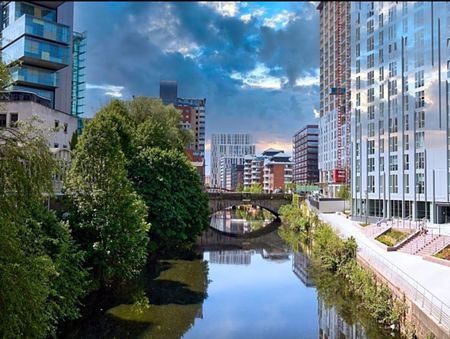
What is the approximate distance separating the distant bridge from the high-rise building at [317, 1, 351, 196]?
44.3 ft

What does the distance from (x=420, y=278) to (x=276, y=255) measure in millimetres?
21430

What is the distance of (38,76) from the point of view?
5584 cm

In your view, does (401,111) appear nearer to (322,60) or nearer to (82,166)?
(82,166)

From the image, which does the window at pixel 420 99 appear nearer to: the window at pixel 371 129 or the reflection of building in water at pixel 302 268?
the window at pixel 371 129

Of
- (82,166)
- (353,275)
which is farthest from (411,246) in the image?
(82,166)

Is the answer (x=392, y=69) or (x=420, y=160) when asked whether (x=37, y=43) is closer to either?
(x=392, y=69)

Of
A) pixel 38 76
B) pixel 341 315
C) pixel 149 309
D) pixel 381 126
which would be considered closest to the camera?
pixel 341 315

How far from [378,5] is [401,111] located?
37.0 ft

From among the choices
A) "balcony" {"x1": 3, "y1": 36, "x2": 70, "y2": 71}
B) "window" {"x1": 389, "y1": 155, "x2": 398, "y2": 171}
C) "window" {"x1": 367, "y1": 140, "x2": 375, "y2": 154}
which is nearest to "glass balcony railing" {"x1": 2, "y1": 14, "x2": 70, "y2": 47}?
"balcony" {"x1": 3, "y1": 36, "x2": 70, "y2": 71}

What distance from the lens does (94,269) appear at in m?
22.4

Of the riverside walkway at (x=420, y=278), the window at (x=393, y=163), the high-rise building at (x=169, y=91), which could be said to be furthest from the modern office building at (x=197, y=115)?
the riverside walkway at (x=420, y=278)

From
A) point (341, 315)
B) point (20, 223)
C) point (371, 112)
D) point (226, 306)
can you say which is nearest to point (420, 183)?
point (371, 112)

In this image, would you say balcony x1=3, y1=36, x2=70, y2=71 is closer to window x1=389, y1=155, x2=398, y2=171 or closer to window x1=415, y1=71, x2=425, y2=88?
window x1=389, y1=155, x2=398, y2=171

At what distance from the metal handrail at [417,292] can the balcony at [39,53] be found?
1806 inches
